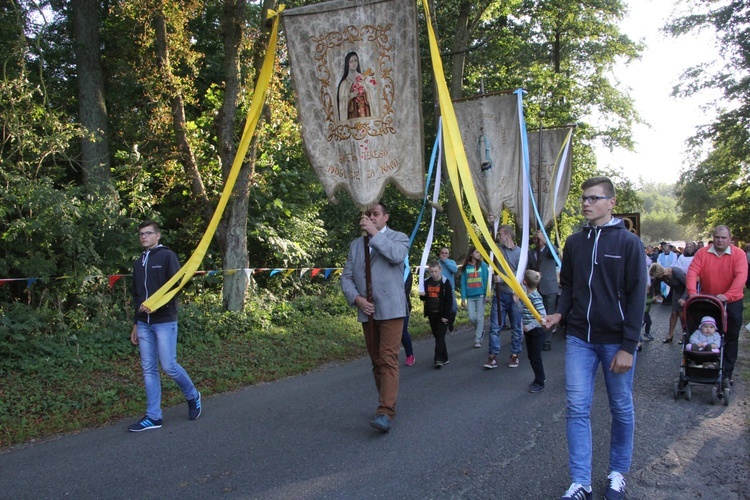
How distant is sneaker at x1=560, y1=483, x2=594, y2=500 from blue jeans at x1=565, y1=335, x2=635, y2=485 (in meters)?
0.04

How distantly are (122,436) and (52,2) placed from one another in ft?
34.3

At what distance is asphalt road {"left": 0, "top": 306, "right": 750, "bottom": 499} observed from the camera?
161 inches

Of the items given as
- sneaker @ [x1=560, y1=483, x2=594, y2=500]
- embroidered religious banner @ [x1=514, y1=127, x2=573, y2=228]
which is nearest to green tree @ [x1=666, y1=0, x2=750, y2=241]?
embroidered religious banner @ [x1=514, y1=127, x2=573, y2=228]

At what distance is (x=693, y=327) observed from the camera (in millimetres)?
6777

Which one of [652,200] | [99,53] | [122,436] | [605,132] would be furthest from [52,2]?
[652,200]

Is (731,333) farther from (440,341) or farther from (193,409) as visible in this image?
(193,409)

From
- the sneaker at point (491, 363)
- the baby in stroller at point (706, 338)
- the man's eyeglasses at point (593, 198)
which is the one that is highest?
the man's eyeglasses at point (593, 198)

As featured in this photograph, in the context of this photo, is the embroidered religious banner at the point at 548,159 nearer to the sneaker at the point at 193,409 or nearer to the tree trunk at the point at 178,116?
the tree trunk at the point at 178,116

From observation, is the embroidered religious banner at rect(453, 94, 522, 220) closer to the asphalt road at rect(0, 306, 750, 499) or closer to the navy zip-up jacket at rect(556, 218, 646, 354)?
the asphalt road at rect(0, 306, 750, 499)

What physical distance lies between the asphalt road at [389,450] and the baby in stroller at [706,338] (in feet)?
1.87

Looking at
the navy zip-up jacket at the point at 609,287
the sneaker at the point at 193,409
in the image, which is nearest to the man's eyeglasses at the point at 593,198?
the navy zip-up jacket at the point at 609,287

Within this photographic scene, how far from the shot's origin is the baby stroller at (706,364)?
248 inches

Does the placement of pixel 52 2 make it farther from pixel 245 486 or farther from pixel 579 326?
pixel 579 326

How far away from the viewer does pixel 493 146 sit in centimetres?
1168
